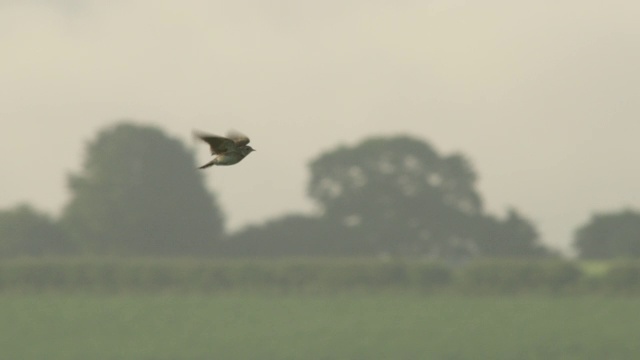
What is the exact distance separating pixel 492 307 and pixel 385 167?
44.3 metres

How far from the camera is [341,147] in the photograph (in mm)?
105438

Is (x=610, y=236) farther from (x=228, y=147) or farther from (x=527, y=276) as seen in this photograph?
(x=228, y=147)

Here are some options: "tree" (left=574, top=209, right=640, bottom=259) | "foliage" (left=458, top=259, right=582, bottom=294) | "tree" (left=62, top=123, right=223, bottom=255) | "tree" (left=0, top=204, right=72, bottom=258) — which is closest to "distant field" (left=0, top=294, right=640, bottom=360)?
"foliage" (left=458, top=259, right=582, bottom=294)

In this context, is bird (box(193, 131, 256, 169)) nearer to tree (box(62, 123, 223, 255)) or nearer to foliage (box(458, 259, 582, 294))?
foliage (box(458, 259, 582, 294))

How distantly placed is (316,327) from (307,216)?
160 feet

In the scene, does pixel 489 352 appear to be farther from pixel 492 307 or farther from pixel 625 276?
pixel 625 276

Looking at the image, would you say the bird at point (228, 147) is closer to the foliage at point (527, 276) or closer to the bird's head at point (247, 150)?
the bird's head at point (247, 150)

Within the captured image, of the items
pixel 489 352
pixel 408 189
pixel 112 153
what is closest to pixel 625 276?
pixel 489 352

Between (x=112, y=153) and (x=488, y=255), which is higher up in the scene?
(x=112, y=153)

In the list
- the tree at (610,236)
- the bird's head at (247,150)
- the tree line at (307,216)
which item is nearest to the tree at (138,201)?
the tree line at (307,216)

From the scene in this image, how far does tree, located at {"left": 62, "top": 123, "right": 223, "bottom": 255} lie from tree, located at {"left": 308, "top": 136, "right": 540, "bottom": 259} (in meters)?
10.6

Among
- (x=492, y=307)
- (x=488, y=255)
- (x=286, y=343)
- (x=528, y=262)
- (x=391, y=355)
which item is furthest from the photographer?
(x=488, y=255)

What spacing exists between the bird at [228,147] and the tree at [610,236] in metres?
87.5

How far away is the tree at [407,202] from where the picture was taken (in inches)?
3932
